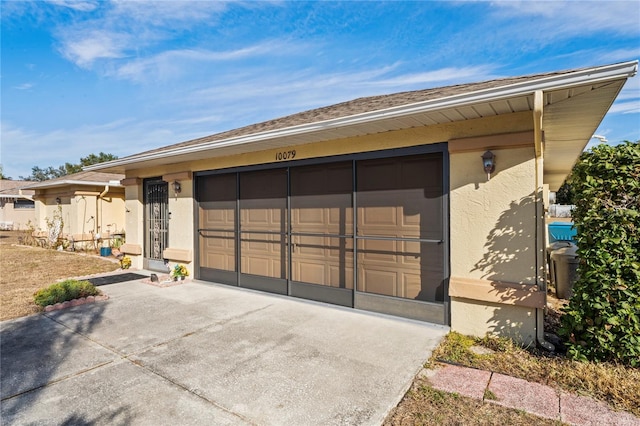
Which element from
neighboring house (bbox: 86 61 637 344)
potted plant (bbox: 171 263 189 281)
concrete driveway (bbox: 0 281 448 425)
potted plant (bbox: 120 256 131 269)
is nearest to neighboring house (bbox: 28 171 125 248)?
potted plant (bbox: 120 256 131 269)

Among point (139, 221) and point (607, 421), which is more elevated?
point (139, 221)

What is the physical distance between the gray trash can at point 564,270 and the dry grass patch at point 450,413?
4535 mm

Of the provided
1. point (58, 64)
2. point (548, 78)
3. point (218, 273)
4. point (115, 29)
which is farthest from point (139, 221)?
point (548, 78)

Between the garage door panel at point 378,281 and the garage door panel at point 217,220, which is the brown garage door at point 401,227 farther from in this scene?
the garage door panel at point 217,220

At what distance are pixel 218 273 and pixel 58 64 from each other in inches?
331

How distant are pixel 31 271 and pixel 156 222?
3.51 metres

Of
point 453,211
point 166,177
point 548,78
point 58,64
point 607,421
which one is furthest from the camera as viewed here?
point 58,64

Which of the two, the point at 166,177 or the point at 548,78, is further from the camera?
the point at 166,177

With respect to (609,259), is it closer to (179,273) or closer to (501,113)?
(501,113)

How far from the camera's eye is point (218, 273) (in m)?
7.15

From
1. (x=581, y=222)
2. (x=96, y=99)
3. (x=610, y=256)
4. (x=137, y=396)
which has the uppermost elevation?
(x=96, y=99)

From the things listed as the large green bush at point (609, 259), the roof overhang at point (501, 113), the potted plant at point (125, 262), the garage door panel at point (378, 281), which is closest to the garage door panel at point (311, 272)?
the garage door panel at point (378, 281)

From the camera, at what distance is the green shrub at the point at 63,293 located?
539 centimetres

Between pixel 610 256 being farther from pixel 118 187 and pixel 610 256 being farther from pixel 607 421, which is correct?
pixel 118 187
